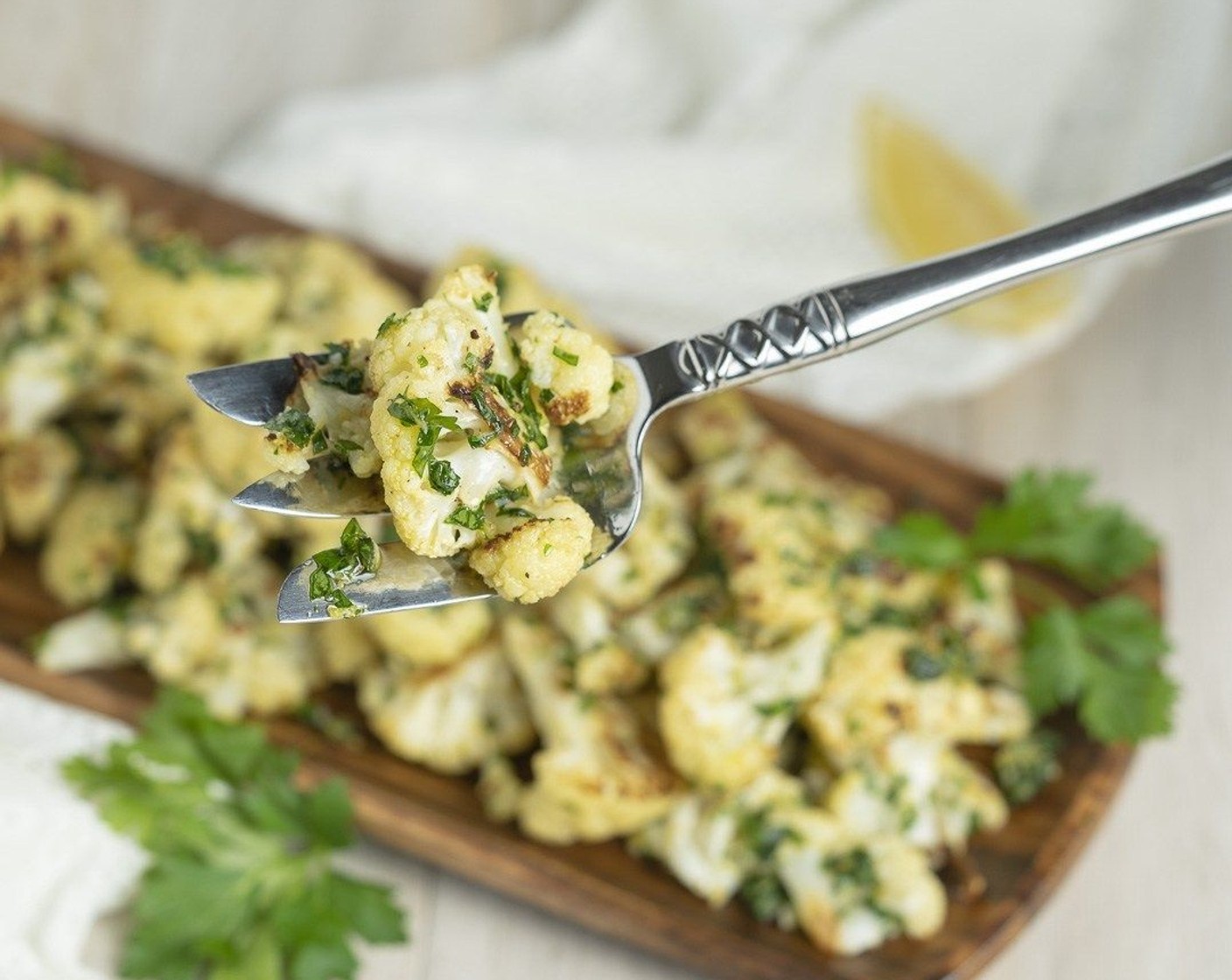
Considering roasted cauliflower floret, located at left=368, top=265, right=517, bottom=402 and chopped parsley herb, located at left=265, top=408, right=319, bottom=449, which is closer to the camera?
roasted cauliflower floret, located at left=368, top=265, right=517, bottom=402

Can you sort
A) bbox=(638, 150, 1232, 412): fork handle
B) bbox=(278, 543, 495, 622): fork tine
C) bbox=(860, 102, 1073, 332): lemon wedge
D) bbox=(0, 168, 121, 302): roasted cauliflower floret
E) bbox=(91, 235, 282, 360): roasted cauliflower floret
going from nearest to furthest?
bbox=(278, 543, 495, 622): fork tine → bbox=(638, 150, 1232, 412): fork handle → bbox=(91, 235, 282, 360): roasted cauliflower floret → bbox=(0, 168, 121, 302): roasted cauliflower floret → bbox=(860, 102, 1073, 332): lemon wedge

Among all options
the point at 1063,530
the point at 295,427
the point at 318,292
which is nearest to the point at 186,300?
the point at 318,292

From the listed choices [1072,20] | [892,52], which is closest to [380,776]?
[892,52]

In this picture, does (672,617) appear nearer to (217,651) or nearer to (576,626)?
(576,626)

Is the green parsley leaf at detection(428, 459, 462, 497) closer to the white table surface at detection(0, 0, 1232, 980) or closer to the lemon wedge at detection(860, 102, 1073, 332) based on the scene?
the white table surface at detection(0, 0, 1232, 980)

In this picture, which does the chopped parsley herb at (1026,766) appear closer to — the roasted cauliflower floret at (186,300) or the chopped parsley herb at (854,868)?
the chopped parsley herb at (854,868)

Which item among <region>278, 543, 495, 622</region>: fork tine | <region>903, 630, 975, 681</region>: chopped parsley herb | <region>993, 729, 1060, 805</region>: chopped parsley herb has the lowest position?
<region>993, 729, 1060, 805</region>: chopped parsley herb

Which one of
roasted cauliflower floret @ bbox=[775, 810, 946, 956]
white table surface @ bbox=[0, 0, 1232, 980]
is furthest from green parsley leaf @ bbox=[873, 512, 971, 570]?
white table surface @ bbox=[0, 0, 1232, 980]

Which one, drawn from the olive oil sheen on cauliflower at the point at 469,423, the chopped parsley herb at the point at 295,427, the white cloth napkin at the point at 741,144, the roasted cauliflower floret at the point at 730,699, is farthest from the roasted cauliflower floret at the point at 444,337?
the white cloth napkin at the point at 741,144
